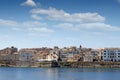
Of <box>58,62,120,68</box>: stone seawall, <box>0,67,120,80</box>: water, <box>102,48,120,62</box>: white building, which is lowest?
<box>0,67,120,80</box>: water

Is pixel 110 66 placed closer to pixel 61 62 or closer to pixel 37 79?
pixel 61 62

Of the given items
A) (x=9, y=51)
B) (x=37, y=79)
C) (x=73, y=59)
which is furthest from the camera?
(x=9, y=51)

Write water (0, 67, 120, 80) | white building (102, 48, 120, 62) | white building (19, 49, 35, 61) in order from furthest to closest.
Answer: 1. white building (19, 49, 35, 61)
2. white building (102, 48, 120, 62)
3. water (0, 67, 120, 80)

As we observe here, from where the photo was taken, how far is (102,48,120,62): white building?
14725 centimetres

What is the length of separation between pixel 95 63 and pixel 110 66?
624cm

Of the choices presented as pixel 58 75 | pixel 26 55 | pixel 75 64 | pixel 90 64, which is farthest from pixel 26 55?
pixel 58 75

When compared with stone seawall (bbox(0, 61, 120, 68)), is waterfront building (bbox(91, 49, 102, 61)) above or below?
above

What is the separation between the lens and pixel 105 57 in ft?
488

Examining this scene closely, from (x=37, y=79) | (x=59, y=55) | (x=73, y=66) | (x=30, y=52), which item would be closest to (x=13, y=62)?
(x=30, y=52)

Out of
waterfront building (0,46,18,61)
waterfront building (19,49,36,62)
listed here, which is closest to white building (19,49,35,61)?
waterfront building (19,49,36,62)

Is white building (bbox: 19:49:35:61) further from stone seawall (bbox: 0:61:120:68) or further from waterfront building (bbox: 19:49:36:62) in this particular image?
stone seawall (bbox: 0:61:120:68)

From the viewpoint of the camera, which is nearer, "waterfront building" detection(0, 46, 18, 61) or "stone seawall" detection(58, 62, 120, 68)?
"stone seawall" detection(58, 62, 120, 68)

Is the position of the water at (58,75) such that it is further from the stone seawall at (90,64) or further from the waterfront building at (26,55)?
the waterfront building at (26,55)

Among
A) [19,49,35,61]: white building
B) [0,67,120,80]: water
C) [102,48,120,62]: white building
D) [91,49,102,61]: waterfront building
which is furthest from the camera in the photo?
[19,49,35,61]: white building
